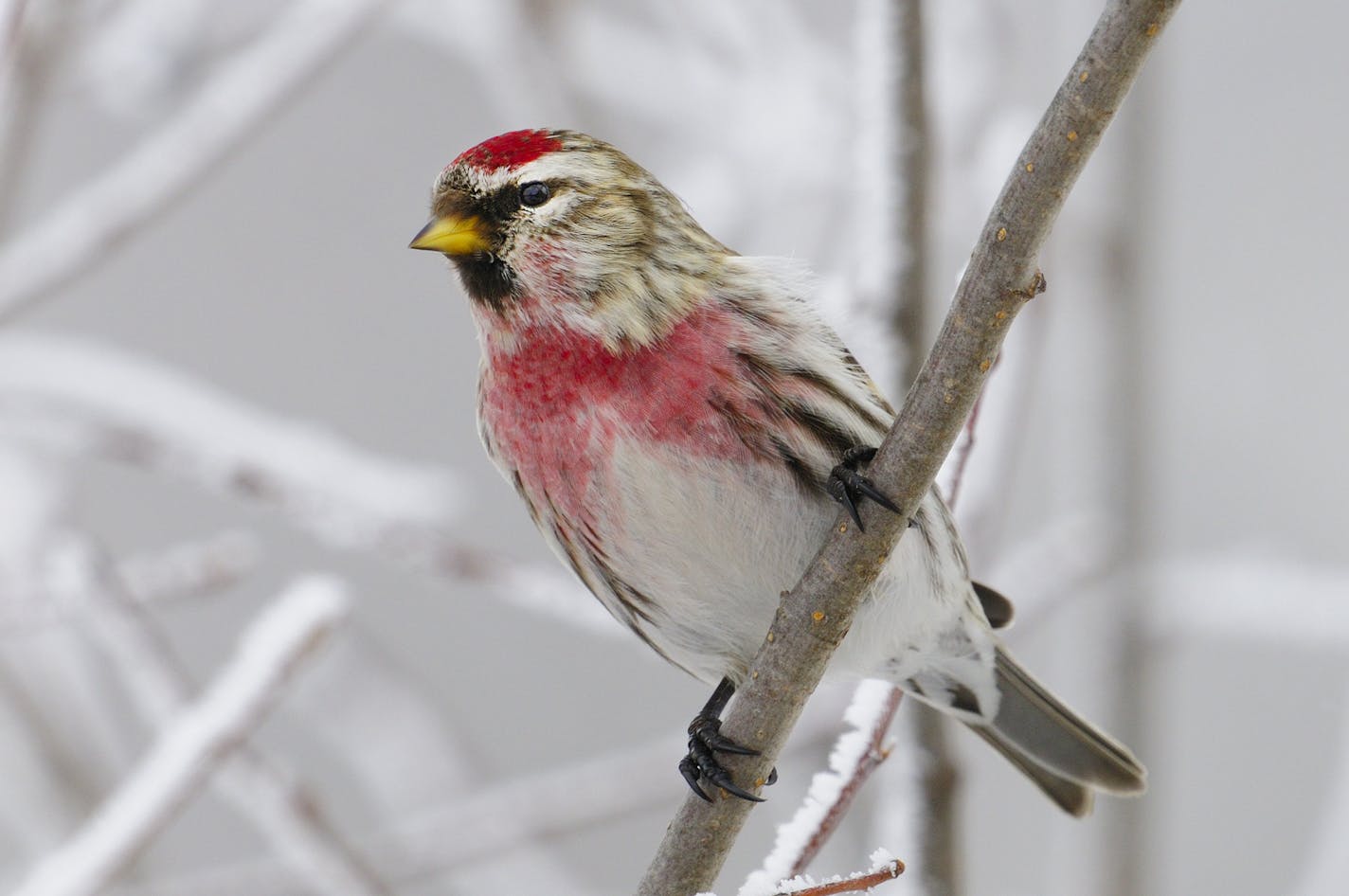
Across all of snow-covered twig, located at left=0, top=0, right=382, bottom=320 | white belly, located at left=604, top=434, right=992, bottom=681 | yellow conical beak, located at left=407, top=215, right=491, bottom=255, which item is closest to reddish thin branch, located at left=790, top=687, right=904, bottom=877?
white belly, located at left=604, top=434, right=992, bottom=681

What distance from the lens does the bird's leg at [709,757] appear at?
4.49ft

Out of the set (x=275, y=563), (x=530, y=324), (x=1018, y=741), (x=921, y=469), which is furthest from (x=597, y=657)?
(x=921, y=469)

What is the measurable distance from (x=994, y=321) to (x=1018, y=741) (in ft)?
3.14

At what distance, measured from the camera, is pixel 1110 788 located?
1915mm

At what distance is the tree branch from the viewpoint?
1093mm

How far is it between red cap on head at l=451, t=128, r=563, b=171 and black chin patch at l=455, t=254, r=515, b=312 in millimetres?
98

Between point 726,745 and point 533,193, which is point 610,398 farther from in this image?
point 726,745

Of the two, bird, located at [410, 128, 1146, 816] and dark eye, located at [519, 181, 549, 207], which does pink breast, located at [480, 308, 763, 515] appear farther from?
dark eye, located at [519, 181, 549, 207]

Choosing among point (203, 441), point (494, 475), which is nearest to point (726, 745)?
point (203, 441)

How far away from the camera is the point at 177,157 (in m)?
2.05

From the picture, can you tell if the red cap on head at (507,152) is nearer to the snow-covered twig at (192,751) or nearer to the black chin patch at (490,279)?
the black chin patch at (490,279)

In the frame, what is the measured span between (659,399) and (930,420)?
47cm

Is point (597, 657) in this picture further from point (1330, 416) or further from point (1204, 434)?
point (1330, 416)

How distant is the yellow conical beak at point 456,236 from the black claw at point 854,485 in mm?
450
